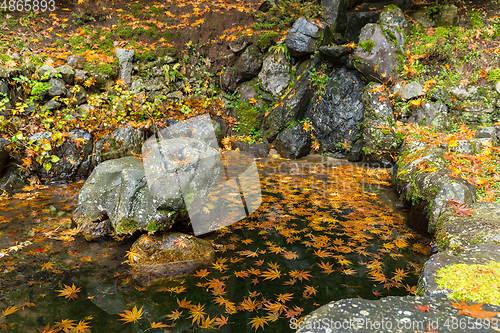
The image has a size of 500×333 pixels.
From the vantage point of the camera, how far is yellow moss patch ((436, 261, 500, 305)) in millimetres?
1958

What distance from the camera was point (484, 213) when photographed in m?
3.14

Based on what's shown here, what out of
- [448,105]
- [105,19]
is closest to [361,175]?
[448,105]

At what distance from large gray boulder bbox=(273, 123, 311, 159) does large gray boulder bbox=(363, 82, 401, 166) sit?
1.65 metres

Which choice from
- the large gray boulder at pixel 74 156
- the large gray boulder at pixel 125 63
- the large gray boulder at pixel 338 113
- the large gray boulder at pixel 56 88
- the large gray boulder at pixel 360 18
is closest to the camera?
the large gray boulder at pixel 74 156

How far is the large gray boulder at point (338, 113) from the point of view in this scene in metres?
8.09

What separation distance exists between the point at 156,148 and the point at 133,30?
731 centimetres

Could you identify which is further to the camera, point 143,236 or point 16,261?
point 143,236

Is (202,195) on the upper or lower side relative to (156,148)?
lower

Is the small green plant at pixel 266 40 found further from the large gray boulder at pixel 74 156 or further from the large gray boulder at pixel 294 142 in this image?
the large gray boulder at pixel 74 156

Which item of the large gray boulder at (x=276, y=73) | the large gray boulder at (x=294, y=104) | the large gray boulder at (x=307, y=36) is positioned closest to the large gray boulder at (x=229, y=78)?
the large gray boulder at (x=276, y=73)

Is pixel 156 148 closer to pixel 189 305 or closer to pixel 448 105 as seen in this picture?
pixel 189 305

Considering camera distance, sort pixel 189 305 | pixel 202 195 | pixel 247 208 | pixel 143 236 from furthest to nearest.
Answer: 1. pixel 247 208
2. pixel 202 195
3. pixel 143 236
4. pixel 189 305

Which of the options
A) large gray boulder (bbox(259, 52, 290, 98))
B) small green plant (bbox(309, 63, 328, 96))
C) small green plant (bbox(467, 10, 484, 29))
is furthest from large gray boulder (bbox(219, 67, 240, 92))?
small green plant (bbox(467, 10, 484, 29))

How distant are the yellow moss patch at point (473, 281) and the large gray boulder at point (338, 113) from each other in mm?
6050
